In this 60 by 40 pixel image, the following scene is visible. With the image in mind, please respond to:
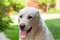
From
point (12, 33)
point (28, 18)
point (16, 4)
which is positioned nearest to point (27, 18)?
point (28, 18)

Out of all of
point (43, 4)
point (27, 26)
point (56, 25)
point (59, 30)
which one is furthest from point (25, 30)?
point (43, 4)

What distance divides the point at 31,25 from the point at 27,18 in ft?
0.26

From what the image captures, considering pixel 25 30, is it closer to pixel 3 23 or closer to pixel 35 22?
pixel 35 22

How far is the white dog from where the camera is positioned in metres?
2.12

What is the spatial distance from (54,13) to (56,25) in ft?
7.19

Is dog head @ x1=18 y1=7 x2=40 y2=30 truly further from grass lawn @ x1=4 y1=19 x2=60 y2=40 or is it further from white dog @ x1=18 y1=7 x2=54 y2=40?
grass lawn @ x1=4 y1=19 x2=60 y2=40

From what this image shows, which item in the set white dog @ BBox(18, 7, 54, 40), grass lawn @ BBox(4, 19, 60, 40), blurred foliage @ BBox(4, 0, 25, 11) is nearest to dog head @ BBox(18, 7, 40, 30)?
white dog @ BBox(18, 7, 54, 40)

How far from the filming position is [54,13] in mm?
9438

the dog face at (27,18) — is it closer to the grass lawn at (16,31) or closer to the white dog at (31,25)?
the white dog at (31,25)

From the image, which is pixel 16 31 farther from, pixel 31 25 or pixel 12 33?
pixel 31 25

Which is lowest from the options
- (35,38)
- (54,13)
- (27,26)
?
(54,13)

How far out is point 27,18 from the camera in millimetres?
2146

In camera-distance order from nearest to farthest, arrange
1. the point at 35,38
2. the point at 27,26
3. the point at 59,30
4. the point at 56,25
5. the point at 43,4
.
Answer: the point at 27,26, the point at 35,38, the point at 59,30, the point at 56,25, the point at 43,4

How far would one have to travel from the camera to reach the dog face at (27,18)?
6.94 feet
